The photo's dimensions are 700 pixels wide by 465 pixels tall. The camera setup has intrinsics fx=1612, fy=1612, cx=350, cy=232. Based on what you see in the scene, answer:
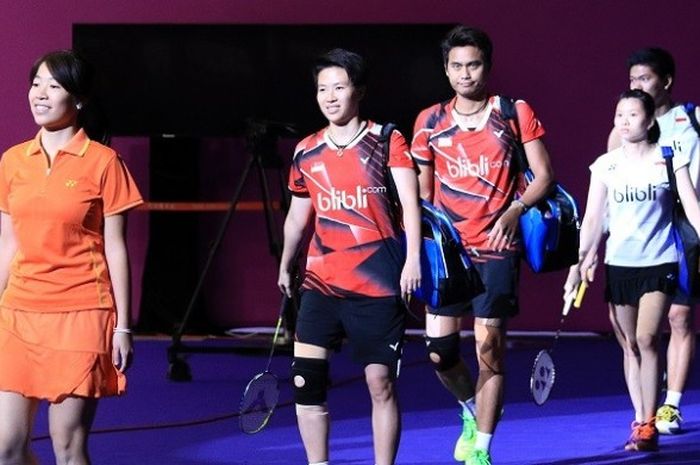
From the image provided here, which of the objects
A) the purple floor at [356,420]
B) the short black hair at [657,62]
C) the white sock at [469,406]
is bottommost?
the purple floor at [356,420]

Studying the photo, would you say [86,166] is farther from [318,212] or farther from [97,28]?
[97,28]

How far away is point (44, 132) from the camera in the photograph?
14.7 feet

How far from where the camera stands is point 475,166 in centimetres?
587

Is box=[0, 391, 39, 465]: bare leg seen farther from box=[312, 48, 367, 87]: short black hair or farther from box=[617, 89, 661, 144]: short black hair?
box=[617, 89, 661, 144]: short black hair

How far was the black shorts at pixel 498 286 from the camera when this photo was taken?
5.86 m

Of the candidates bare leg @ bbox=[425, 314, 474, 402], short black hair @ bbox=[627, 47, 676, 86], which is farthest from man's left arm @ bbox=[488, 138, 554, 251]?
short black hair @ bbox=[627, 47, 676, 86]

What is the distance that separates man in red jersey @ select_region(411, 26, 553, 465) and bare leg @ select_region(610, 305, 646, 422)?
904mm

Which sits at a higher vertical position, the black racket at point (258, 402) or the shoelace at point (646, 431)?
the black racket at point (258, 402)

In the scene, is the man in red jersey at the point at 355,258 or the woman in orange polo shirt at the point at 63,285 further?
the man in red jersey at the point at 355,258

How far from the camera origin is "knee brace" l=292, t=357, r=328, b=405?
17.3ft

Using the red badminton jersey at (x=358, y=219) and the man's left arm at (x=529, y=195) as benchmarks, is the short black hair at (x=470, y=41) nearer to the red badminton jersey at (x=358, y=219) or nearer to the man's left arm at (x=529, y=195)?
the man's left arm at (x=529, y=195)

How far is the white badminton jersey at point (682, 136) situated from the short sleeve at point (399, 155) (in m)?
2.24

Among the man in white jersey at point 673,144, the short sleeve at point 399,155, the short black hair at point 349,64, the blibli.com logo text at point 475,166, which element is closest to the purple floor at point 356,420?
the man in white jersey at point 673,144

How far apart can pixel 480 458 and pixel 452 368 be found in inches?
16.3
